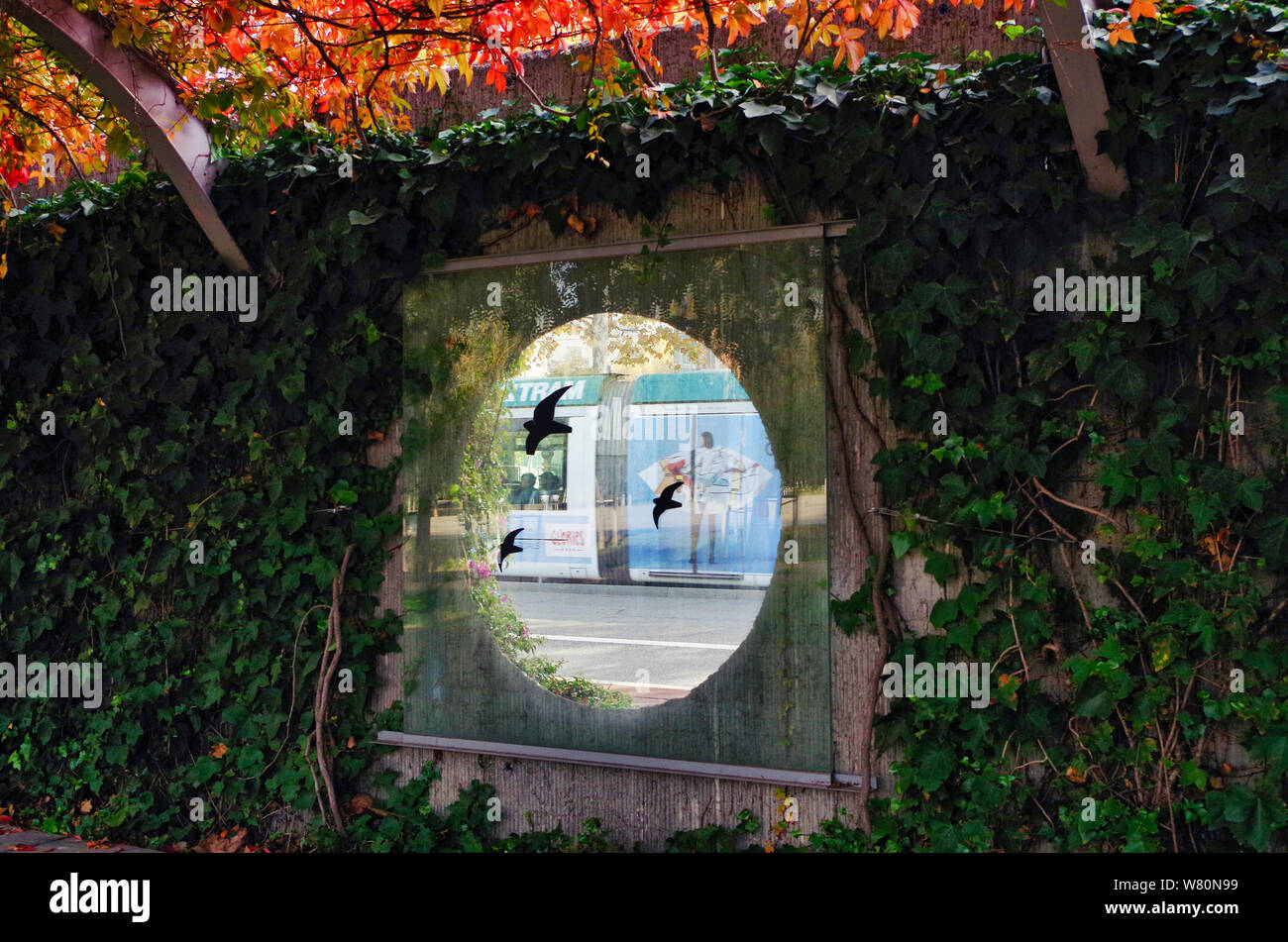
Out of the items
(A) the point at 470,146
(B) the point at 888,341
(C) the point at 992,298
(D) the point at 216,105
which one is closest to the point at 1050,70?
(C) the point at 992,298

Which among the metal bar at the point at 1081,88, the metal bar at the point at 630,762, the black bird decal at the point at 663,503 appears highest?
the metal bar at the point at 1081,88

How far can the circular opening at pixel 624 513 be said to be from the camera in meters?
4.05

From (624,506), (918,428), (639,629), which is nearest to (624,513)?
(624,506)

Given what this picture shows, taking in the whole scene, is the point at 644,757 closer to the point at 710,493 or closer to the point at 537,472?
the point at 710,493

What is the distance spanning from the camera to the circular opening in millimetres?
4051

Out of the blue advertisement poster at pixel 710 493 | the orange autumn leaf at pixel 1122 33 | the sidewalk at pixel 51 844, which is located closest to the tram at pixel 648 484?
Answer: the blue advertisement poster at pixel 710 493

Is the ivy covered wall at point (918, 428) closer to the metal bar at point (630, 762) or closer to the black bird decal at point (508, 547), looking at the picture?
the metal bar at point (630, 762)

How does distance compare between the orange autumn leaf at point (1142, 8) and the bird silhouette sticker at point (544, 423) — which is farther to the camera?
the bird silhouette sticker at point (544, 423)

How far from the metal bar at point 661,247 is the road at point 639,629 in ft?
4.65

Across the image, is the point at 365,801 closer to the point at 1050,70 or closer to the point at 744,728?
the point at 744,728

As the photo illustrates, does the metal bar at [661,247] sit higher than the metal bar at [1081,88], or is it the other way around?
the metal bar at [1081,88]

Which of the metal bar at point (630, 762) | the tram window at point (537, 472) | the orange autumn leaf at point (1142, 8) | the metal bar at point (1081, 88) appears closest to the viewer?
the orange autumn leaf at point (1142, 8)

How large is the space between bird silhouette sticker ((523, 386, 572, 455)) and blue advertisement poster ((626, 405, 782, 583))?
39 centimetres

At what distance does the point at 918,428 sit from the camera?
3773mm
